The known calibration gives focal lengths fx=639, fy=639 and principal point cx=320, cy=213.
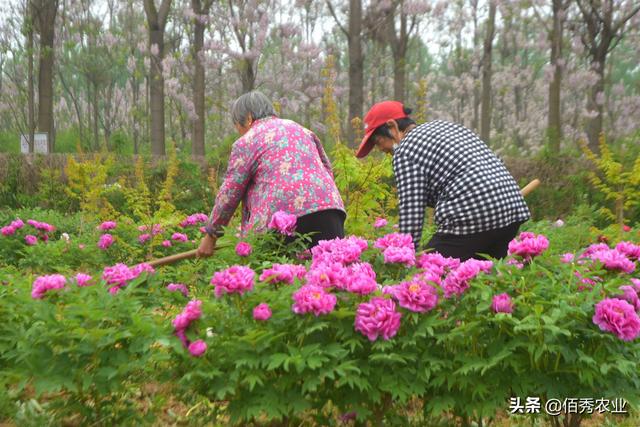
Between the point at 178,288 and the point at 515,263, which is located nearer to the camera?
the point at 515,263

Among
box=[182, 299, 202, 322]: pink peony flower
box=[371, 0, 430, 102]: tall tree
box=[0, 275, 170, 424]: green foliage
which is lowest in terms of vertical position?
box=[0, 275, 170, 424]: green foliage

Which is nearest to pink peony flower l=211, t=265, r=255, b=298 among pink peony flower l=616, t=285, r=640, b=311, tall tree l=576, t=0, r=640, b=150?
pink peony flower l=616, t=285, r=640, b=311

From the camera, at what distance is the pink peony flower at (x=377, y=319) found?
1.98 metres

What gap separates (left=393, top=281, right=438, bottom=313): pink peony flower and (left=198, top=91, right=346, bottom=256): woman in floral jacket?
61.1 inches

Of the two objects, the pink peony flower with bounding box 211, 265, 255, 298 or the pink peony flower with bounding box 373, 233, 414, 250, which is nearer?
the pink peony flower with bounding box 211, 265, 255, 298

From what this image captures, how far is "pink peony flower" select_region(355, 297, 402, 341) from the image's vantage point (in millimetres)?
1978

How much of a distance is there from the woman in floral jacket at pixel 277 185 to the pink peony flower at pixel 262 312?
59.4 inches

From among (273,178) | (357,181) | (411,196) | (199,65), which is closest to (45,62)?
(199,65)

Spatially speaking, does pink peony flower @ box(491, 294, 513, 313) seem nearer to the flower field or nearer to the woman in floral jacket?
the flower field

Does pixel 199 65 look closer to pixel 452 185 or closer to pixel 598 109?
pixel 598 109

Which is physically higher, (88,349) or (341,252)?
(341,252)

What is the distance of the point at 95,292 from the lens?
2383mm

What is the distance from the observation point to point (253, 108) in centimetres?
385

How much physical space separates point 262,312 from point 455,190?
5.26 ft
